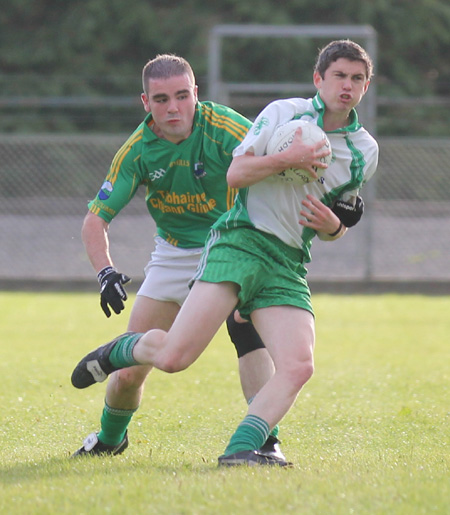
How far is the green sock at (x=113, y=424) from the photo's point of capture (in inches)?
216

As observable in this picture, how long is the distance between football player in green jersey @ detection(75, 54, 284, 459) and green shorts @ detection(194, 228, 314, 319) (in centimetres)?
57

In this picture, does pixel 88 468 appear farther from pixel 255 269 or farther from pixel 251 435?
pixel 255 269

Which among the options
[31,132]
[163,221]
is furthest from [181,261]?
[31,132]

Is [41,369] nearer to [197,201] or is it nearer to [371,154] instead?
[197,201]

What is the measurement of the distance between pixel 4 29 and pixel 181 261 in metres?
22.0

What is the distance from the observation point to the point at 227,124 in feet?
18.0

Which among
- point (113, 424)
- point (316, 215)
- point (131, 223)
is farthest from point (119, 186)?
point (131, 223)

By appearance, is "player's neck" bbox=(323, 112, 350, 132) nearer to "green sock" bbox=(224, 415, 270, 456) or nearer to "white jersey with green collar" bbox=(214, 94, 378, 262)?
"white jersey with green collar" bbox=(214, 94, 378, 262)

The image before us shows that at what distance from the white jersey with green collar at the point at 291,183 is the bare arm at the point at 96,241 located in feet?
2.37

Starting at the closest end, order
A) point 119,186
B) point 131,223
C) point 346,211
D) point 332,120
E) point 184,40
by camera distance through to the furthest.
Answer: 1. point 332,120
2. point 346,211
3. point 119,186
4. point 131,223
5. point 184,40

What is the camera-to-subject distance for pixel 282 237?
4934mm

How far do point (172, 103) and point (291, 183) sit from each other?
0.88m

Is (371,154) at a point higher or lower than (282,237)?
higher

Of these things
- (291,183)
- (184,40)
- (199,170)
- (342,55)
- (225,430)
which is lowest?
(184,40)
